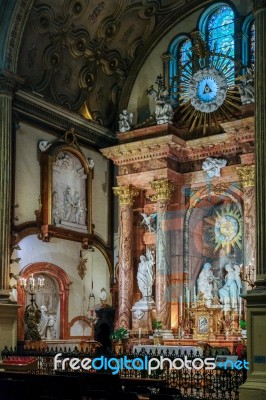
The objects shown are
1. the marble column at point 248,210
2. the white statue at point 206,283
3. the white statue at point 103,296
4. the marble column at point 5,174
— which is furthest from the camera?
the white statue at point 103,296

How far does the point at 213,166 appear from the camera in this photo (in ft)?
68.9

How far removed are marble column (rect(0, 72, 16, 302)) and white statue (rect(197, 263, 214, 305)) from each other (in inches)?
237

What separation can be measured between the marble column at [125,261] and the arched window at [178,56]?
3.78 meters

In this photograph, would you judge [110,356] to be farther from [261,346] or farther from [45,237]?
[45,237]

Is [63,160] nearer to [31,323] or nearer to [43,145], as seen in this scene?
[43,145]

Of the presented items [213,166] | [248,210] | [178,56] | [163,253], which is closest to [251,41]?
[178,56]

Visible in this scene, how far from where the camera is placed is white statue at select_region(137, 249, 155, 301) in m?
21.3

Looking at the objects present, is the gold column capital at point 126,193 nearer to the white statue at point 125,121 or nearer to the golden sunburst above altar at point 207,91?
the white statue at point 125,121

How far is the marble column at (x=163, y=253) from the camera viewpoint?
67.7ft

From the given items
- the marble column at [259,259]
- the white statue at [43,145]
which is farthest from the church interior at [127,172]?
the marble column at [259,259]

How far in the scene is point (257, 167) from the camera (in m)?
12.7

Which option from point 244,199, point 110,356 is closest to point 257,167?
point 110,356

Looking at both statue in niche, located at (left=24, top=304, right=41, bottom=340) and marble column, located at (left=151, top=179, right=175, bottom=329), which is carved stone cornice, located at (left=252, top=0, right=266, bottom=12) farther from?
statue in niche, located at (left=24, top=304, right=41, bottom=340)

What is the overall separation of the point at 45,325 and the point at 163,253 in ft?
13.5
